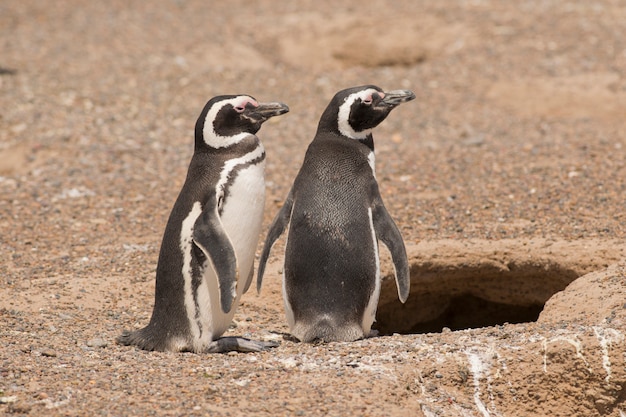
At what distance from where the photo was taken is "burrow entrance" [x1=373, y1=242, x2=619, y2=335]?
669 centimetres

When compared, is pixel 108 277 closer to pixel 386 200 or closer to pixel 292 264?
pixel 292 264

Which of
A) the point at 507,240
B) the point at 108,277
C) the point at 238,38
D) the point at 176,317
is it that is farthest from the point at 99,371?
the point at 238,38

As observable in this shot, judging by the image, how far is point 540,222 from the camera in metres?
7.24

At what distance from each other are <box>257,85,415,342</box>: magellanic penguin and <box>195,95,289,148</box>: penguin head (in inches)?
19.8

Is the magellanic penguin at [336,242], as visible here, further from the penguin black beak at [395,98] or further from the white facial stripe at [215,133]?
the white facial stripe at [215,133]

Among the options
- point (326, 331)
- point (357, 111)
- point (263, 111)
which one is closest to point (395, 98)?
point (357, 111)

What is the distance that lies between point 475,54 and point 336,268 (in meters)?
6.84

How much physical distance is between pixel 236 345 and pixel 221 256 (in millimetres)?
509

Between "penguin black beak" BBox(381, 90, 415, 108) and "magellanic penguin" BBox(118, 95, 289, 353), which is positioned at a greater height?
"penguin black beak" BBox(381, 90, 415, 108)

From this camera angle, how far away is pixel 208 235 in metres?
5.12

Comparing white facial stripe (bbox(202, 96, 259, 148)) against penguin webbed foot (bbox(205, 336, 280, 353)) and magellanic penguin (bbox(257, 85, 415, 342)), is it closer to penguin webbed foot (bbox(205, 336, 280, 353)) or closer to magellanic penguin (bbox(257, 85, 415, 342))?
magellanic penguin (bbox(257, 85, 415, 342))

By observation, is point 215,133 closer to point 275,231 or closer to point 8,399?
point 275,231

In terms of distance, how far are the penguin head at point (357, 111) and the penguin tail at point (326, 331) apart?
3.76ft

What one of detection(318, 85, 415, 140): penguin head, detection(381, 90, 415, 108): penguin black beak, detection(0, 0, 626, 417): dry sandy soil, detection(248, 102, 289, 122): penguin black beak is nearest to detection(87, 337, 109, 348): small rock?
detection(0, 0, 626, 417): dry sandy soil
